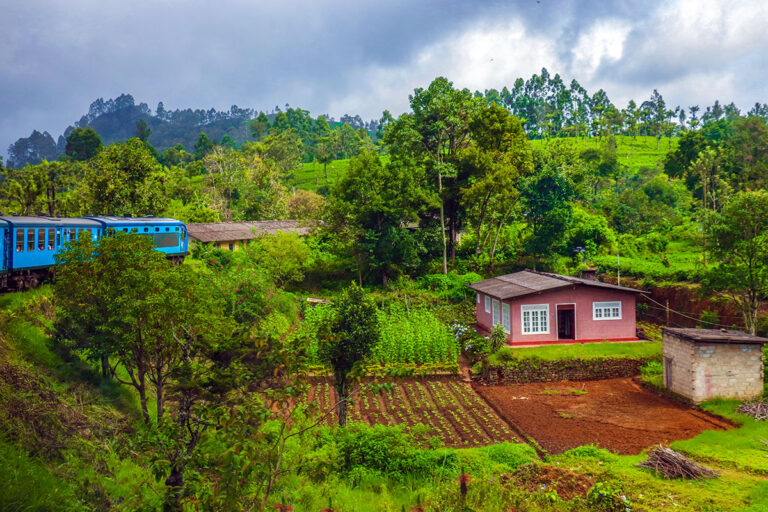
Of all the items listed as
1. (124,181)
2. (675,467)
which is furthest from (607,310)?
(124,181)

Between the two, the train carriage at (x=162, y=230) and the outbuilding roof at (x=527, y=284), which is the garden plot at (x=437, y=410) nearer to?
the outbuilding roof at (x=527, y=284)

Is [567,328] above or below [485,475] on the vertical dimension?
above

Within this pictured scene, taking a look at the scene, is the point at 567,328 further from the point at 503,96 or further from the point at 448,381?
the point at 503,96

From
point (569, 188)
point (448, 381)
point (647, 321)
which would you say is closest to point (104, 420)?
→ point (448, 381)

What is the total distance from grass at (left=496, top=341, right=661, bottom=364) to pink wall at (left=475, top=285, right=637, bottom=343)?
1.10 metres

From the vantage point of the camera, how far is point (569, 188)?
35219 mm

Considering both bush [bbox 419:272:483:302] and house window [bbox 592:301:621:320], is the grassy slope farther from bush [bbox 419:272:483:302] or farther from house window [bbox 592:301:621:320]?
house window [bbox 592:301:621:320]

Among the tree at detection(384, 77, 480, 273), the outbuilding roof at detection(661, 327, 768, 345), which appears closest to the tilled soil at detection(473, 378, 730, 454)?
the outbuilding roof at detection(661, 327, 768, 345)

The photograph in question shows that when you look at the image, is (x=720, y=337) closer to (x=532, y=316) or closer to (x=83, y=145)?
(x=532, y=316)

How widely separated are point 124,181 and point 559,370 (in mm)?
27769

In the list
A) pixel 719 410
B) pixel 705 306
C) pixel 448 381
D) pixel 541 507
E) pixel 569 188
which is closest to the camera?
pixel 541 507

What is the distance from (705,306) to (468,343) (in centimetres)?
1397

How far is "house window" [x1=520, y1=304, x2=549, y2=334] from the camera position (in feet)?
81.6

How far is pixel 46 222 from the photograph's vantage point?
19.7 m
